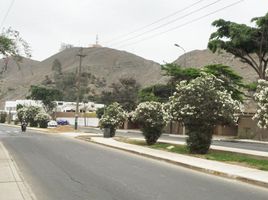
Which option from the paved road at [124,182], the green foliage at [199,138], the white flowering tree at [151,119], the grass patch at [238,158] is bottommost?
the paved road at [124,182]

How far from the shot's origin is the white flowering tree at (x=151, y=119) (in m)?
32.2

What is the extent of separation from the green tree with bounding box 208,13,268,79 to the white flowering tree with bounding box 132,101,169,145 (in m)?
21.5

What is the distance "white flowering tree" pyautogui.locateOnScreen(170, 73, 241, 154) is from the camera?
24.8 meters

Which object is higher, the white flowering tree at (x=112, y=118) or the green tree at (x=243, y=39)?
the green tree at (x=243, y=39)

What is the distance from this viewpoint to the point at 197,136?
25078mm

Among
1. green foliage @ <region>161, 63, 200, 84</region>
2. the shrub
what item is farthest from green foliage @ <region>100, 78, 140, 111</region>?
green foliage @ <region>161, 63, 200, 84</region>

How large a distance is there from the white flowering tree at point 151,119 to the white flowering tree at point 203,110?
21.1 feet

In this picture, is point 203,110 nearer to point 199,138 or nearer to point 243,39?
point 199,138

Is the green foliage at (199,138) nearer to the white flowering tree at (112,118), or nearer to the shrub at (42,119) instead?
the white flowering tree at (112,118)

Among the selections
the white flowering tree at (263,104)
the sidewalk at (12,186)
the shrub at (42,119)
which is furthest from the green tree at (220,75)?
the sidewalk at (12,186)

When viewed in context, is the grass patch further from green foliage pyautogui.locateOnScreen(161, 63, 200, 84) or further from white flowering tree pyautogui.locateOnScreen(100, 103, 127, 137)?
green foliage pyautogui.locateOnScreen(161, 63, 200, 84)

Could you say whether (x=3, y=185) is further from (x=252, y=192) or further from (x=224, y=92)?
(x=224, y=92)

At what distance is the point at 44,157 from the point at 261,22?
3371 centimetres

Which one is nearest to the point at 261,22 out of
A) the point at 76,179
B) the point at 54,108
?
the point at 76,179
